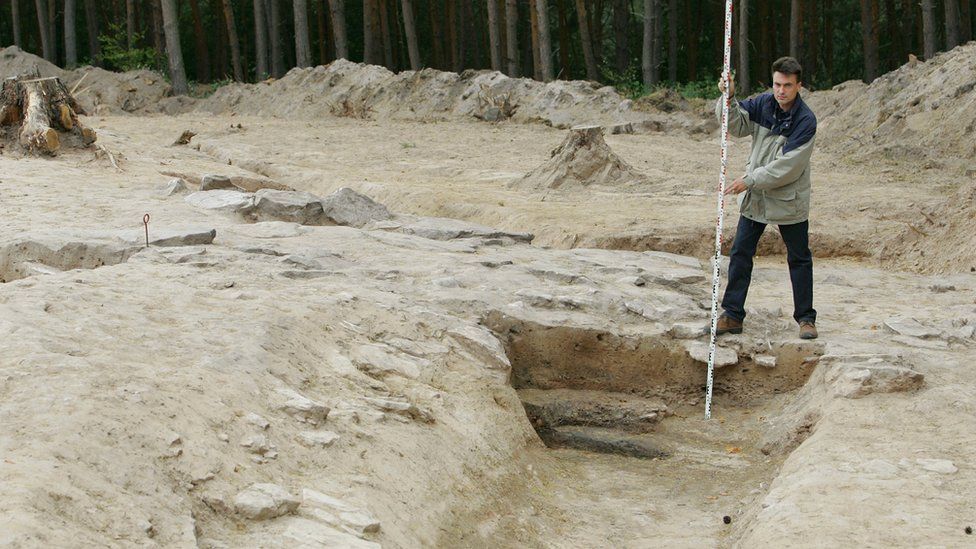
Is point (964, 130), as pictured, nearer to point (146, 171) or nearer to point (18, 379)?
point (146, 171)

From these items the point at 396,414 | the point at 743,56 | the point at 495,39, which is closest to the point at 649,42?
the point at 743,56

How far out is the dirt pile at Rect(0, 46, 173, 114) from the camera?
25.8 metres

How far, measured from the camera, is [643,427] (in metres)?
6.24

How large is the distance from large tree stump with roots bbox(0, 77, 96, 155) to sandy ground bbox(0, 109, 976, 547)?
8.90 ft

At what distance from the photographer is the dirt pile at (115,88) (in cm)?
2584

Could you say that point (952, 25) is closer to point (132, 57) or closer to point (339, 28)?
point (339, 28)

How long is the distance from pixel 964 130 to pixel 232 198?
9.91 m

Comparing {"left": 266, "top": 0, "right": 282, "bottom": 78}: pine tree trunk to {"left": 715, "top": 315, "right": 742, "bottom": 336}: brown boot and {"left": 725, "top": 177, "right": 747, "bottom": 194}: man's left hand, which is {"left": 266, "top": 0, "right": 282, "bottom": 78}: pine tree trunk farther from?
{"left": 725, "top": 177, "right": 747, "bottom": 194}: man's left hand

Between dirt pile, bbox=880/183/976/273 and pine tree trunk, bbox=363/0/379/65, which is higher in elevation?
pine tree trunk, bbox=363/0/379/65

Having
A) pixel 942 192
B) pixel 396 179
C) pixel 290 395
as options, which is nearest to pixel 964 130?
pixel 942 192

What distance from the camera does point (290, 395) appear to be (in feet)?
15.2

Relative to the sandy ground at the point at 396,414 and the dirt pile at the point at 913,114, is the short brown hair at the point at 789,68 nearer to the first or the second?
the sandy ground at the point at 396,414

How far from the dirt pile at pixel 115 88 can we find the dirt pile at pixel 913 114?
53.5 feet

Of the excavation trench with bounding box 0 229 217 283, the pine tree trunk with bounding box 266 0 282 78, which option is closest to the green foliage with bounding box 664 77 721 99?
the pine tree trunk with bounding box 266 0 282 78
